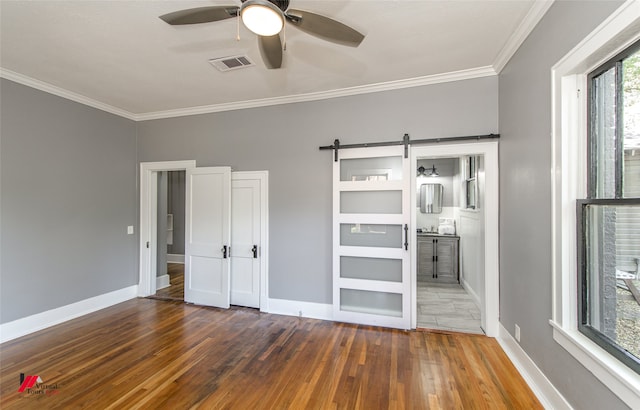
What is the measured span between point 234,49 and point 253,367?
3.01m

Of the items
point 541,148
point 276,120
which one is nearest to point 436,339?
point 541,148

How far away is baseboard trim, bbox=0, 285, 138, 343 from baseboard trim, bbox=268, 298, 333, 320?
2.45 meters

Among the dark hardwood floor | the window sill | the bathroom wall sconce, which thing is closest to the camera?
the window sill

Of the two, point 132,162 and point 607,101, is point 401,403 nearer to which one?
point 607,101

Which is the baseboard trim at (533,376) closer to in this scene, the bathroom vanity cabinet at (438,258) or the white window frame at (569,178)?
the white window frame at (569,178)

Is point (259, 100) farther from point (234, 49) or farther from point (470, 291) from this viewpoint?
point (470, 291)

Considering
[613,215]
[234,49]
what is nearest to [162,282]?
[234,49]

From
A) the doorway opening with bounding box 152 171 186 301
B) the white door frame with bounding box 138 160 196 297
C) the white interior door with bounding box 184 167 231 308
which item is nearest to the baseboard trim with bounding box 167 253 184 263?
the doorway opening with bounding box 152 171 186 301

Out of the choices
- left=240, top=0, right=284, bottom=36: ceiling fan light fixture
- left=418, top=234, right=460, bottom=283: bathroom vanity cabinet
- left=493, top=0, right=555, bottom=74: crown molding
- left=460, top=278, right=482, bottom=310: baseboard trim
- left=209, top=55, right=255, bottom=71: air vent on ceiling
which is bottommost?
left=460, top=278, right=482, bottom=310: baseboard trim

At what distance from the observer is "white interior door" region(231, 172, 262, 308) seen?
3873 mm

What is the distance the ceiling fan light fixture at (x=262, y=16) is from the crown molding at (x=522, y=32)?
1.92 meters

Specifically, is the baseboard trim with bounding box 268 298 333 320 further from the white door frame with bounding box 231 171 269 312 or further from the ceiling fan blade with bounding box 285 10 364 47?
the ceiling fan blade with bounding box 285 10 364 47

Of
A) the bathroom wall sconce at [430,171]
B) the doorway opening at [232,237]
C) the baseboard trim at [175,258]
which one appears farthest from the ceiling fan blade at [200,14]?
the baseboard trim at [175,258]

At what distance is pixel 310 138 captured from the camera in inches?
144
